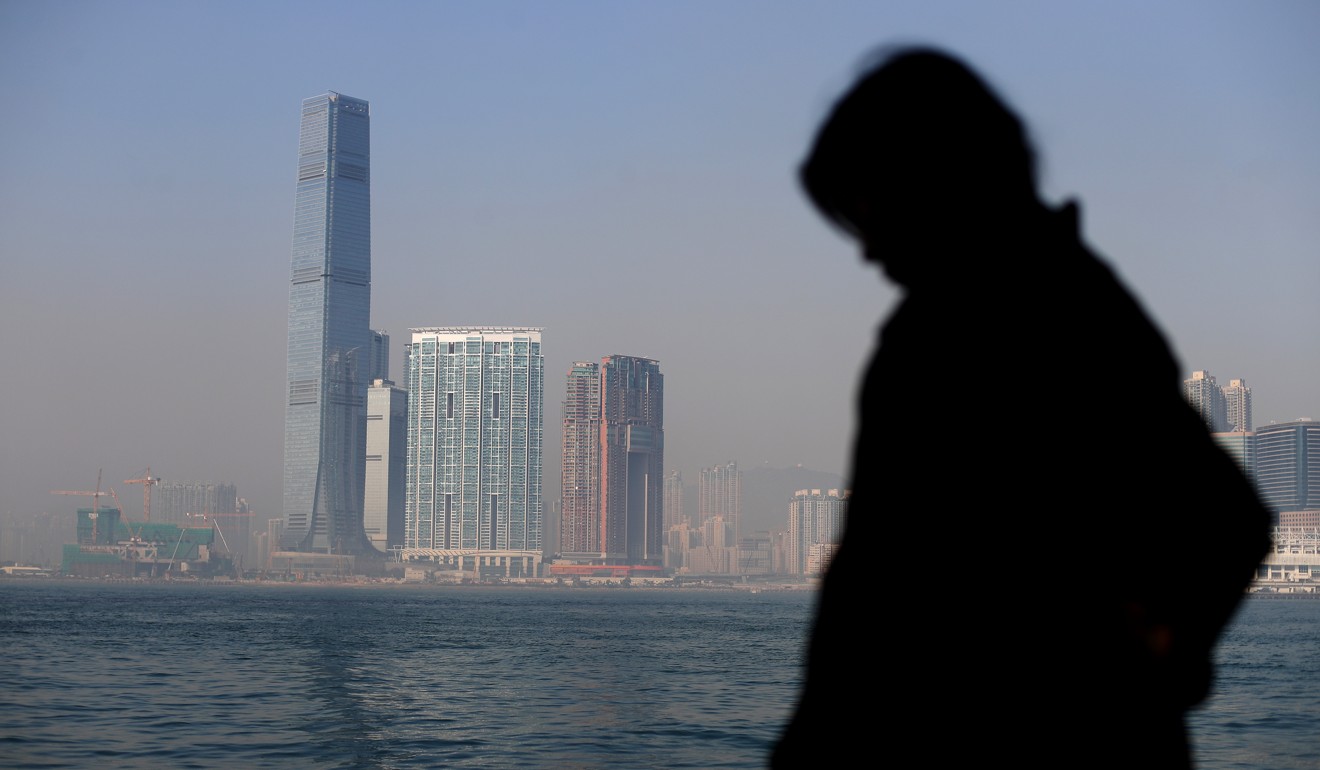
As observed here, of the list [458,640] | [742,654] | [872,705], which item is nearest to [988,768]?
[872,705]

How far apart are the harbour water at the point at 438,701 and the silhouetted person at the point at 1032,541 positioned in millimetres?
17868

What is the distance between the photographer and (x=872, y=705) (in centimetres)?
126

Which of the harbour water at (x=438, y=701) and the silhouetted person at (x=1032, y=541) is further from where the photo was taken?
the harbour water at (x=438, y=701)

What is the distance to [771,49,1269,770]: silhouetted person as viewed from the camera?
1228 millimetres

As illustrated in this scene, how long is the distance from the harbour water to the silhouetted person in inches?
703

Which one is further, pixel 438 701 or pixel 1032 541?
pixel 438 701

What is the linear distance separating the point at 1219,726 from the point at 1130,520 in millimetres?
28291

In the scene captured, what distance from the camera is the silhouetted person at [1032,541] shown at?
123cm

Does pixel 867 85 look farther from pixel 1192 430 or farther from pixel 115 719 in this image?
pixel 115 719

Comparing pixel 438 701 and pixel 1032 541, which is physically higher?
pixel 1032 541

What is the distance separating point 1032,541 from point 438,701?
1165 inches

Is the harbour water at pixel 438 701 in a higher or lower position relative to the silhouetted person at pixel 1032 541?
lower

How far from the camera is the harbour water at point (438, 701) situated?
832 inches

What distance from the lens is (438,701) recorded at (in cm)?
2967
